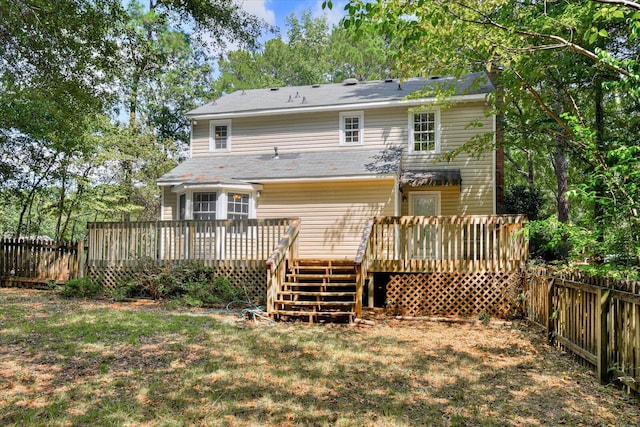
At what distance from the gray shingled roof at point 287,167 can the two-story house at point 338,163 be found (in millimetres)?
34

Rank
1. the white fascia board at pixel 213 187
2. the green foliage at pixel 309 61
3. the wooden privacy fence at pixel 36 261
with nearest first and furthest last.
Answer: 1. the white fascia board at pixel 213 187
2. the wooden privacy fence at pixel 36 261
3. the green foliage at pixel 309 61

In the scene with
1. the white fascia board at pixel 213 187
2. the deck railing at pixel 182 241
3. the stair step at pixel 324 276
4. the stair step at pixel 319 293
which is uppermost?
the white fascia board at pixel 213 187

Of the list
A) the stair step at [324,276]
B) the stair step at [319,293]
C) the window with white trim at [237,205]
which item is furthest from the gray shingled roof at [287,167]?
the stair step at [319,293]

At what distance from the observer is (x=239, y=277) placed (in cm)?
1045

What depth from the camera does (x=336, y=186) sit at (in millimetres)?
12609

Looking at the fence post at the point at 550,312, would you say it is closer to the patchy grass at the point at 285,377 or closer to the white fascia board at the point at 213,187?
the patchy grass at the point at 285,377

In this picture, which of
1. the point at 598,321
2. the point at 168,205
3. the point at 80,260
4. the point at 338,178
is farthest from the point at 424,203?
the point at 80,260

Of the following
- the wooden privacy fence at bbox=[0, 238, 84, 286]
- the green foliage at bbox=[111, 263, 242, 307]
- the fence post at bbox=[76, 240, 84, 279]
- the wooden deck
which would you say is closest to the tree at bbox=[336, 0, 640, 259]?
the wooden deck

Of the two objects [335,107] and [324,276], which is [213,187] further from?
[335,107]

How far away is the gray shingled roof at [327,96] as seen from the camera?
14.3 meters

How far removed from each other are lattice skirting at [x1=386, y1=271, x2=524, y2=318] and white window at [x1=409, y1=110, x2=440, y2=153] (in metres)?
5.43

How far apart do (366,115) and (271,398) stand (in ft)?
36.8

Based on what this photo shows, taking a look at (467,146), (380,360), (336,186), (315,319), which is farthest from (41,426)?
(467,146)

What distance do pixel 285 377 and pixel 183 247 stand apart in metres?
6.59
